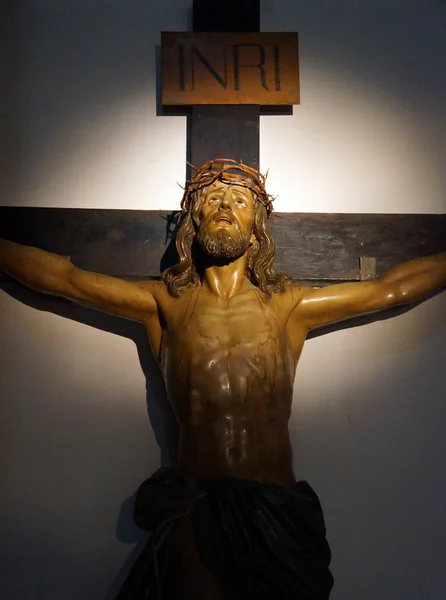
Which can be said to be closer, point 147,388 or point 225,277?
point 225,277

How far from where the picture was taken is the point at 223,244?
1917 millimetres

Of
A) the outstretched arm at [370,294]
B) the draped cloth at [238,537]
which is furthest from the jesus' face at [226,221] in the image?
the draped cloth at [238,537]

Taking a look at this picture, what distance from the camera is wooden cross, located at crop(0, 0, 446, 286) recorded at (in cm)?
212

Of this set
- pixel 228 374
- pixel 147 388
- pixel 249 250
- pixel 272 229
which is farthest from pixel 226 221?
pixel 147 388

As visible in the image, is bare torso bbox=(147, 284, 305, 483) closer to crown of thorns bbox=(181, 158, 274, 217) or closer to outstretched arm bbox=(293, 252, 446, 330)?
outstretched arm bbox=(293, 252, 446, 330)

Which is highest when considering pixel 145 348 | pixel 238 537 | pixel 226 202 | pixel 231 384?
pixel 226 202

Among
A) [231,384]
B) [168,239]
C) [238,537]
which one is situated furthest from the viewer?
[168,239]

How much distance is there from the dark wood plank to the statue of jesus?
0.11 m

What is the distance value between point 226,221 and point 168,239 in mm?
257

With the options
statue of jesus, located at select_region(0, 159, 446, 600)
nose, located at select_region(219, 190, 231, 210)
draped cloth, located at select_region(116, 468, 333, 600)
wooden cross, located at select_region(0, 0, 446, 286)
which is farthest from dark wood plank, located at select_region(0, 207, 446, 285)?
draped cloth, located at select_region(116, 468, 333, 600)

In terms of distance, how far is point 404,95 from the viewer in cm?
236

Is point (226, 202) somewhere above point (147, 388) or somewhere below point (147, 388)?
above

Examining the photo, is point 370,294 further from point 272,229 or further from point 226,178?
point 226,178

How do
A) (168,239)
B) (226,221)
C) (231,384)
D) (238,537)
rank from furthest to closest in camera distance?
1. (168,239)
2. (226,221)
3. (231,384)
4. (238,537)
